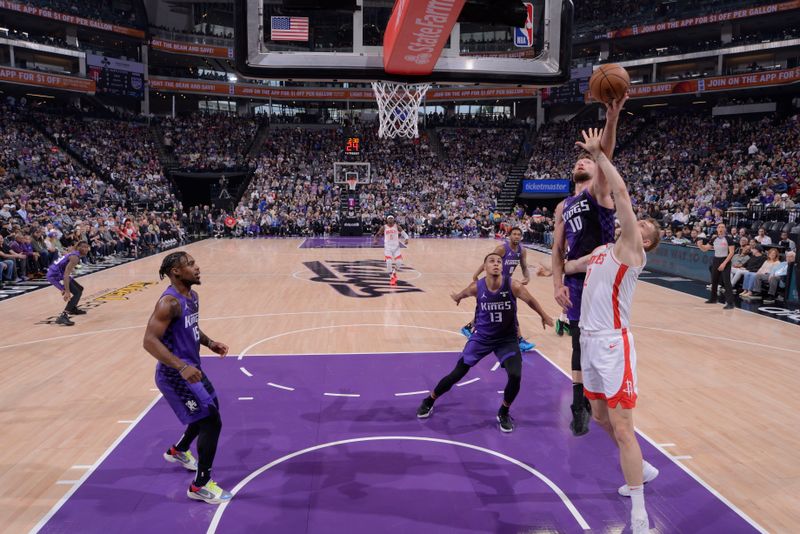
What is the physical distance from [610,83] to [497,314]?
93.0 inches

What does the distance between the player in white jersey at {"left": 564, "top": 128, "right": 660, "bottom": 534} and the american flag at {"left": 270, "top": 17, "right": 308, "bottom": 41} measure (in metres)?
4.60

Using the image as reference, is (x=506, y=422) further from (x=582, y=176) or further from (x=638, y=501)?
(x=582, y=176)

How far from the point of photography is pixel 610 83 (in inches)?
146

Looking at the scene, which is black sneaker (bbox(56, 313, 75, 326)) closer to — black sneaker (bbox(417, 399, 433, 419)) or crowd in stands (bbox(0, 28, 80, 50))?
black sneaker (bbox(417, 399, 433, 419))

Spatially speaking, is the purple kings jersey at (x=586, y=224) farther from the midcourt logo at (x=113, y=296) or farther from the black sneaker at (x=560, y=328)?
the midcourt logo at (x=113, y=296)

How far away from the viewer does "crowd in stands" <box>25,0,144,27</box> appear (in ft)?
105

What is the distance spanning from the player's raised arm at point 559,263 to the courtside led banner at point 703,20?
32946 millimetres

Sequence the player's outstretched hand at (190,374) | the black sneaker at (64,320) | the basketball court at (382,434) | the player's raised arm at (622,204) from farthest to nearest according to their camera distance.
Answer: the black sneaker at (64,320), the basketball court at (382,434), the player's outstretched hand at (190,374), the player's raised arm at (622,204)

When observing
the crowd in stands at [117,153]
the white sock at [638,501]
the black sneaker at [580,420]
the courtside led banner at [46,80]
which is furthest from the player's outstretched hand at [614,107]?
the courtside led banner at [46,80]

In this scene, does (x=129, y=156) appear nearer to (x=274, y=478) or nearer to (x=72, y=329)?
(x=72, y=329)

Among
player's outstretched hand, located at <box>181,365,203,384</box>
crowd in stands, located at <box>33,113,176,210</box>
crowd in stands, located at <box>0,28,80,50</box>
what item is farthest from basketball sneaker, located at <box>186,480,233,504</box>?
crowd in stands, located at <box>0,28,80,50</box>

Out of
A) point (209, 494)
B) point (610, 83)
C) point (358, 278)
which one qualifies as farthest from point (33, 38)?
point (610, 83)

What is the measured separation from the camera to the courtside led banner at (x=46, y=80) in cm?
2911

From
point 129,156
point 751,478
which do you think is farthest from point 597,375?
point 129,156
